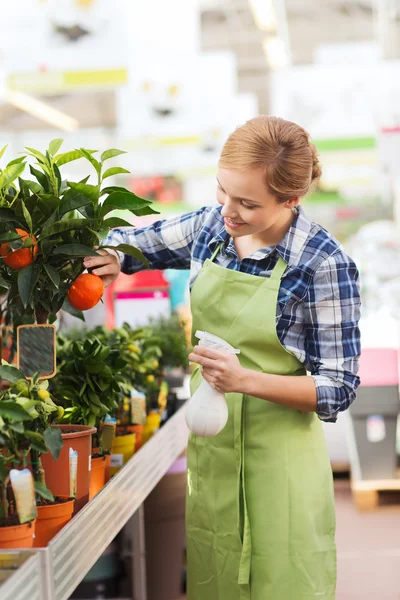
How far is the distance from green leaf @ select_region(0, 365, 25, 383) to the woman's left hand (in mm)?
363

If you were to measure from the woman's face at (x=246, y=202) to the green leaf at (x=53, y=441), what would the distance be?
0.63 metres

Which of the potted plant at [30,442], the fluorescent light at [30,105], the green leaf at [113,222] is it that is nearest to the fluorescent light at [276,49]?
the fluorescent light at [30,105]

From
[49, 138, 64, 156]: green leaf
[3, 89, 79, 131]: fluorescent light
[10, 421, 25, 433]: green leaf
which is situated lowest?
[10, 421, 25, 433]: green leaf

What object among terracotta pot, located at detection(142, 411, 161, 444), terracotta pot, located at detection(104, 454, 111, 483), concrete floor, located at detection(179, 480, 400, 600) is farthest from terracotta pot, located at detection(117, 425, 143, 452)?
concrete floor, located at detection(179, 480, 400, 600)

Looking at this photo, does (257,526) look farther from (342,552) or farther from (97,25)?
(97,25)

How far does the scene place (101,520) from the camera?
6.15 ft

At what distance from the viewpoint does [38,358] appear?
186 centimetres

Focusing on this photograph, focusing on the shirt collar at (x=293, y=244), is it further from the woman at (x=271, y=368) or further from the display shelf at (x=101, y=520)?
the display shelf at (x=101, y=520)

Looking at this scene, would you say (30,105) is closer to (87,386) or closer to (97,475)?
(87,386)

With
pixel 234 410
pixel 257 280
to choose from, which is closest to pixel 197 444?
pixel 234 410

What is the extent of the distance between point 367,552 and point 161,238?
120 inches

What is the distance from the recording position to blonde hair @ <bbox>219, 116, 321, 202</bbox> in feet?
6.15

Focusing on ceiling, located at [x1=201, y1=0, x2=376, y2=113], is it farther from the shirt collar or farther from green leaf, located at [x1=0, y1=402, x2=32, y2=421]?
green leaf, located at [x1=0, y1=402, x2=32, y2=421]

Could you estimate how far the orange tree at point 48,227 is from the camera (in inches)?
72.9
